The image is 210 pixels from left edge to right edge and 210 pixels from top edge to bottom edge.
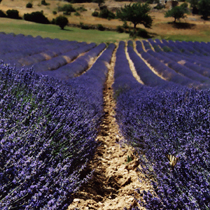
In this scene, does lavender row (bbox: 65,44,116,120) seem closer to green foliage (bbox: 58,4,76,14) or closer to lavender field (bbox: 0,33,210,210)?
lavender field (bbox: 0,33,210,210)

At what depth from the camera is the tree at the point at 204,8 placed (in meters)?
46.0

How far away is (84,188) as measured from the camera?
262 centimetres

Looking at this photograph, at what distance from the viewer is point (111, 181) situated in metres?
2.95

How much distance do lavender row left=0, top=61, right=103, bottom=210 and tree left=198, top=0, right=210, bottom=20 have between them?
50886 millimetres

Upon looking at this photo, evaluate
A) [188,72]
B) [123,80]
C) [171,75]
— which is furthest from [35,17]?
[123,80]

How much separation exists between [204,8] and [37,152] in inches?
2103

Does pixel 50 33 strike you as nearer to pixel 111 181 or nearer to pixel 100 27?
pixel 100 27

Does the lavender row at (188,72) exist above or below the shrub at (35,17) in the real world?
below

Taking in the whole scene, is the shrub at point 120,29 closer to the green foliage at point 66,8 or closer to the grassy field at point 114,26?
the grassy field at point 114,26

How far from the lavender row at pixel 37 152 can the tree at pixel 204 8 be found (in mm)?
50886

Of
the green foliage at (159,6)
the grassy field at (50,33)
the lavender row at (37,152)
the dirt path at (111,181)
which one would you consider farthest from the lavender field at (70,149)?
the green foliage at (159,6)

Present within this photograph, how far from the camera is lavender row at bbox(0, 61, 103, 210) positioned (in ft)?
4.66

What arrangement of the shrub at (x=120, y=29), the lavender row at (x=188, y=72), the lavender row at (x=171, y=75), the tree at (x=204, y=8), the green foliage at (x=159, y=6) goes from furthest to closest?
the green foliage at (x=159, y=6)
the tree at (x=204, y=8)
the shrub at (x=120, y=29)
the lavender row at (x=188, y=72)
the lavender row at (x=171, y=75)

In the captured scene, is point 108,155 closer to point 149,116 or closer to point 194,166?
point 149,116
